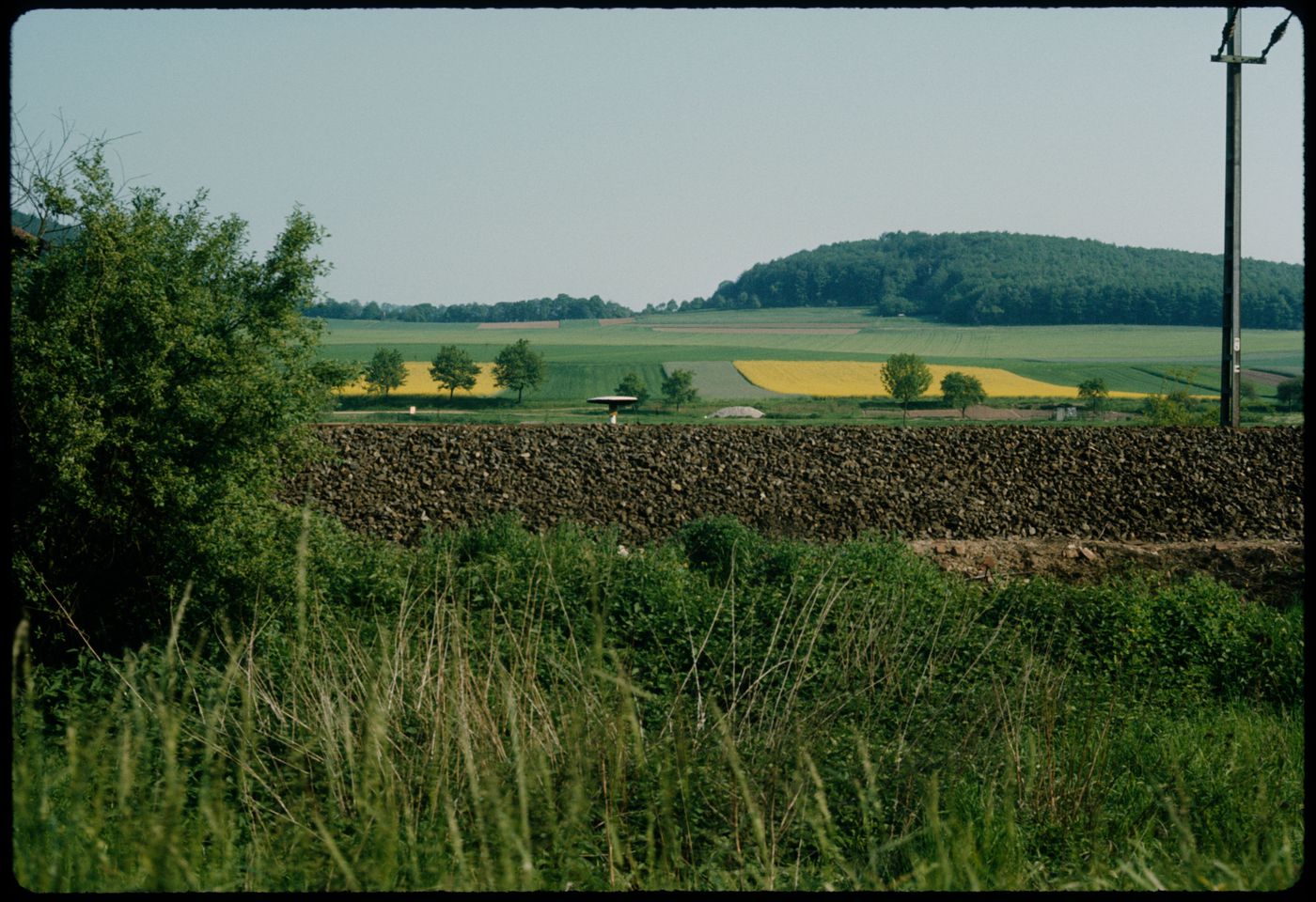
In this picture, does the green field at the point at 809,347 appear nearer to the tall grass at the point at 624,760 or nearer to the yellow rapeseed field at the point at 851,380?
the yellow rapeseed field at the point at 851,380

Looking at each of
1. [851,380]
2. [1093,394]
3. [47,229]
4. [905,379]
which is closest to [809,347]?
[851,380]

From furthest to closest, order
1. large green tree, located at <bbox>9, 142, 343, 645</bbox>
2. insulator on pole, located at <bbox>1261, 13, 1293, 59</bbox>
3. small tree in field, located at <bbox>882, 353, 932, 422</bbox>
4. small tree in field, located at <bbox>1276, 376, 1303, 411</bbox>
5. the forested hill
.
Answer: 1. the forested hill
2. small tree in field, located at <bbox>882, 353, 932, 422</bbox>
3. small tree in field, located at <bbox>1276, 376, 1303, 411</bbox>
4. insulator on pole, located at <bbox>1261, 13, 1293, 59</bbox>
5. large green tree, located at <bbox>9, 142, 343, 645</bbox>

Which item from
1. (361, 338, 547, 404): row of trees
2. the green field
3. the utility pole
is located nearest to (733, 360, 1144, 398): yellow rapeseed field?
the green field

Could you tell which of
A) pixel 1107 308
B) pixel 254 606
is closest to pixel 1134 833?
pixel 254 606

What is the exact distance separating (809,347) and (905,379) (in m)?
20.9

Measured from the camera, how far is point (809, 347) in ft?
190

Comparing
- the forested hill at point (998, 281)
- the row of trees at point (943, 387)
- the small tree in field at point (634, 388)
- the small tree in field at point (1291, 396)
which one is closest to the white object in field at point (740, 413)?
the row of trees at point (943, 387)

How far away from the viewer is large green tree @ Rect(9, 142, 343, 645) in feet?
16.7

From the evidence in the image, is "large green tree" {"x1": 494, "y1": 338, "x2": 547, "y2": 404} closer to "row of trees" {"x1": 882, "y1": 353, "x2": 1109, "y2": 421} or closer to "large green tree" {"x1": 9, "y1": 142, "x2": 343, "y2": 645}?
"row of trees" {"x1": 882, "y1": 353, "x2": 1109, "y2": 421}

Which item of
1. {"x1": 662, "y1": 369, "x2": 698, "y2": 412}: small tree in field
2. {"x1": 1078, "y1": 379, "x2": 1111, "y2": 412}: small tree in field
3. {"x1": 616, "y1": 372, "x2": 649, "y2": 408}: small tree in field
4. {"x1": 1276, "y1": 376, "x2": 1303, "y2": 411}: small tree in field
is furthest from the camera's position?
{"x1": 616, "y1": 372, "x2": 649, "y2": 408}: small tree in field

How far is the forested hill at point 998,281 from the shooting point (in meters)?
62.1

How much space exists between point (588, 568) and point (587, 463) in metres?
6.83

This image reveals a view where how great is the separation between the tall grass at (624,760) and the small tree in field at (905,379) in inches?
1224

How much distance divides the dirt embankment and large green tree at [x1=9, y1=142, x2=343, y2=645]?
20.0 ft
